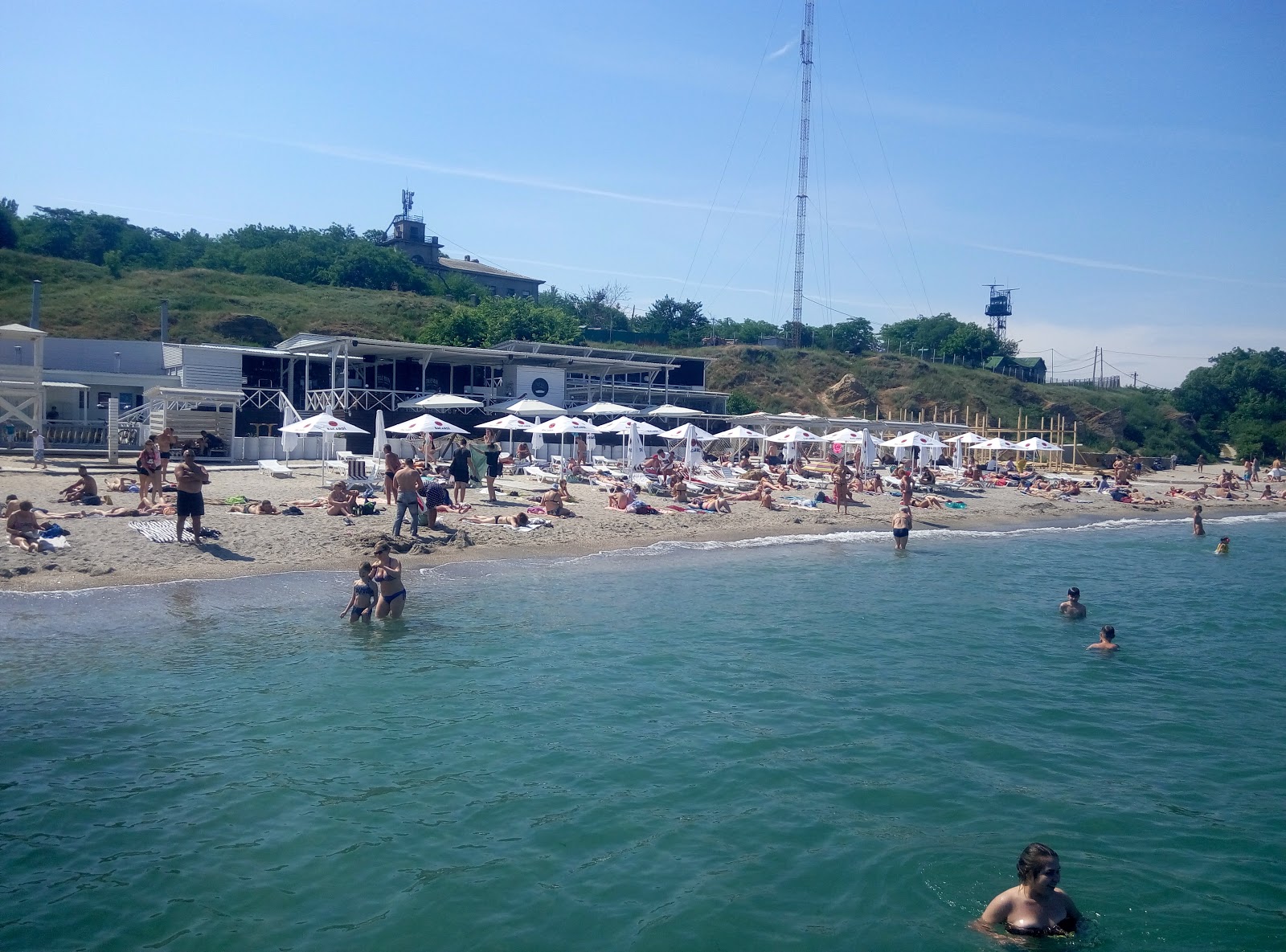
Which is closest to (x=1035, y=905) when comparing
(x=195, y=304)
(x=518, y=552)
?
(x=518, y=552)

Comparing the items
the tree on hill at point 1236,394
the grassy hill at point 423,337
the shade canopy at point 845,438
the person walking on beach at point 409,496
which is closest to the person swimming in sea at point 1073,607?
the person walking on beach at point 409,496

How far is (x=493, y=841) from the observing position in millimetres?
6816

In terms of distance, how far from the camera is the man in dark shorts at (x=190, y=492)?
1412 centimetres

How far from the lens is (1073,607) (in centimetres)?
1489

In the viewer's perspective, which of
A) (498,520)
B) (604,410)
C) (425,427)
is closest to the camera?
(498,520)

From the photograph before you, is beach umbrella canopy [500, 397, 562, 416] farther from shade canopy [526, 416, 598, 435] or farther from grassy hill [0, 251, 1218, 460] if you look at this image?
grassy hill [0, 251, 1218, 460]

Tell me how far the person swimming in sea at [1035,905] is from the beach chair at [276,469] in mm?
19905

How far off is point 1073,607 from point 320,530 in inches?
513

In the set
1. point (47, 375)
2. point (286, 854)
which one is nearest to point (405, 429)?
point (47, 375)

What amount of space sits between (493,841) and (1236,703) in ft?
29.4

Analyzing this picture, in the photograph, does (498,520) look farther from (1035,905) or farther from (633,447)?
(1035,905)

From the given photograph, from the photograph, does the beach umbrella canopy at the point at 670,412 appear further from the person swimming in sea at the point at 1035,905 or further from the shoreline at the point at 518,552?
the person swimming in sea at the point at 1035,905

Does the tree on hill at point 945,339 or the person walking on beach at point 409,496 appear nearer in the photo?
the person walking on beach at point 409,496

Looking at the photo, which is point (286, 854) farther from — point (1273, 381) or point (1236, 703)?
point (1273, 381)
